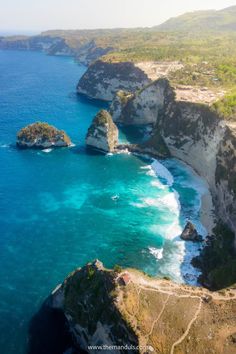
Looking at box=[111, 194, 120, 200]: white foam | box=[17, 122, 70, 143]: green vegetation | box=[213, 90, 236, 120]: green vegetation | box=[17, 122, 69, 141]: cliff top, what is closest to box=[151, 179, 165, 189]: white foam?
box=[111, 194, 120, 200]: white foam

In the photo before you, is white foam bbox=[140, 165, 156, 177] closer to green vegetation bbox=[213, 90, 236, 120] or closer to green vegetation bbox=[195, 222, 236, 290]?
green vegetation bbox=[213, 90, 236, 120]

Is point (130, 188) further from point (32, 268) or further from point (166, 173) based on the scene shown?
point (32, 268)

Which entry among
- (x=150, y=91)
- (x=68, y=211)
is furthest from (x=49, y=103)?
(x=68, y=211)

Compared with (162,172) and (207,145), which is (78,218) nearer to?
(162,172)

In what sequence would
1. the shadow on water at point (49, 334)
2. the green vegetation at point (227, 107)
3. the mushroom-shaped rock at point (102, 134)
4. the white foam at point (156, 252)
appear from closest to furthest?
the shadow on water at point (49, 334) → the white foam at point (156, 252) → the green vegetation at point (227, 107) → the mushroom-shaped rock at point (102, 134)

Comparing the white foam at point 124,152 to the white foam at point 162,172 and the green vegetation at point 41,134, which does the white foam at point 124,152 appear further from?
the green vegetation at point 41,134

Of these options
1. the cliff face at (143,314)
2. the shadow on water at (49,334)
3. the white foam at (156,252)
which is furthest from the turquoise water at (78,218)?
the cliff face at (143,314)
